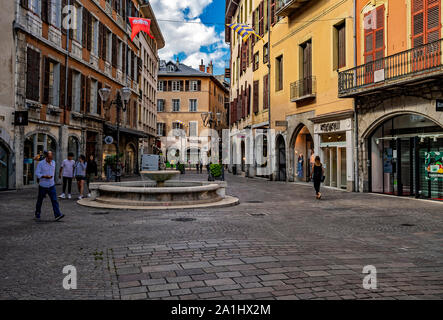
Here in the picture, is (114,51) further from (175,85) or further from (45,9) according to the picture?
(175,85)

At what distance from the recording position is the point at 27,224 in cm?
815

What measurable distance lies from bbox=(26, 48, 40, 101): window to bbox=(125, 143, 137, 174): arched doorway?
15980 mm

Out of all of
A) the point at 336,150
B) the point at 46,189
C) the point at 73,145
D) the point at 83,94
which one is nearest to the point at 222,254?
the point at 46,189

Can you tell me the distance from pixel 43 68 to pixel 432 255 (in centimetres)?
1871

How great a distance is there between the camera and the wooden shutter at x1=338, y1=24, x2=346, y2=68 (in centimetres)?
1777

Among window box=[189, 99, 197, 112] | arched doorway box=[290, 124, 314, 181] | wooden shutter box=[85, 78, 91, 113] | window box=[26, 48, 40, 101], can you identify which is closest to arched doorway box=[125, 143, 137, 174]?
wooden shutter box=[85, 78, 91, 113]

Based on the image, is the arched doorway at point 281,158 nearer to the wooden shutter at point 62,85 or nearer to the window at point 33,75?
the wooden shutter at point 62,85

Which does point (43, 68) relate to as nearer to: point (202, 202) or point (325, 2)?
point (202, 202)

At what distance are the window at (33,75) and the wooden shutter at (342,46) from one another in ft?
48.4

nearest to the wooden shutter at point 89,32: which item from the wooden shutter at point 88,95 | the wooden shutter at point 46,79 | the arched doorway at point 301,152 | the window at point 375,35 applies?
the wooden shutter at point 88,95

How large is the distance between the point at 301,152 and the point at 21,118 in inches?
615

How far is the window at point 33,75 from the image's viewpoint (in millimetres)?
17031

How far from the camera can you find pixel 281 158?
25438mm

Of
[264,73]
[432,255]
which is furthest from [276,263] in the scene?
[264,73]
